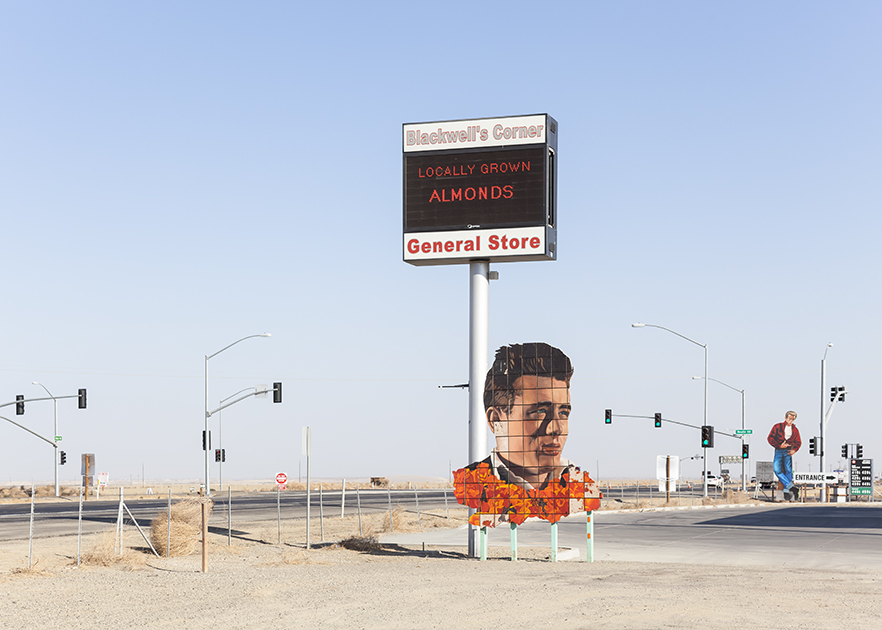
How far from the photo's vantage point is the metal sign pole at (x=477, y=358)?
80.8ft

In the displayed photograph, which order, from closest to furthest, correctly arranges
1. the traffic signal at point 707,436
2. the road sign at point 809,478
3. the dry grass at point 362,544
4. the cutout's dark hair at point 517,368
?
1. the cutout's dark hair at point 517,368
2. the dry grass at point 362,544
3. the traffic signal at point 707,436
4. the road sign at point 809,478

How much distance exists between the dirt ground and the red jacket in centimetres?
6360

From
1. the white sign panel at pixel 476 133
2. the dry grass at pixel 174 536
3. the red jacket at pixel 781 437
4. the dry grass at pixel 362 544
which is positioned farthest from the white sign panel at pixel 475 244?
the red jacket at pixel 781 437

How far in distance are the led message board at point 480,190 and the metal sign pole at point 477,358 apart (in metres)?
0.56

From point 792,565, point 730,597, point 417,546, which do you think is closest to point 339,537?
point 417,546

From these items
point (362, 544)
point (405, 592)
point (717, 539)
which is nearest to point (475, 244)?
point (362, 544)

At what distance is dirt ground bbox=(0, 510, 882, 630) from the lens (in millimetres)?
14227

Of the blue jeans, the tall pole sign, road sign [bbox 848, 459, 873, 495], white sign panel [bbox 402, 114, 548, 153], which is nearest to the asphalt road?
the tall pole sign

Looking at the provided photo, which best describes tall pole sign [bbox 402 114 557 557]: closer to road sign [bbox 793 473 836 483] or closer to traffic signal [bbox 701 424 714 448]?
traffic signal [bbox 701 424 714 448]

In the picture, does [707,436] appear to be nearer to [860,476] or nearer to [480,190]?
[860,476]

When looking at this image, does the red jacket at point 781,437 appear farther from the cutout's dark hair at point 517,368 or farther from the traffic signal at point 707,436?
the cutout's dark hair at point 517,368

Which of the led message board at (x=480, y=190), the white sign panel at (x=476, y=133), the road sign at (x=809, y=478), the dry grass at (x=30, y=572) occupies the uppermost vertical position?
the white sign panel at (x=476, y=133)

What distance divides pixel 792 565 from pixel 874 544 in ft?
24.3

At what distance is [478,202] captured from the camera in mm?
25125
